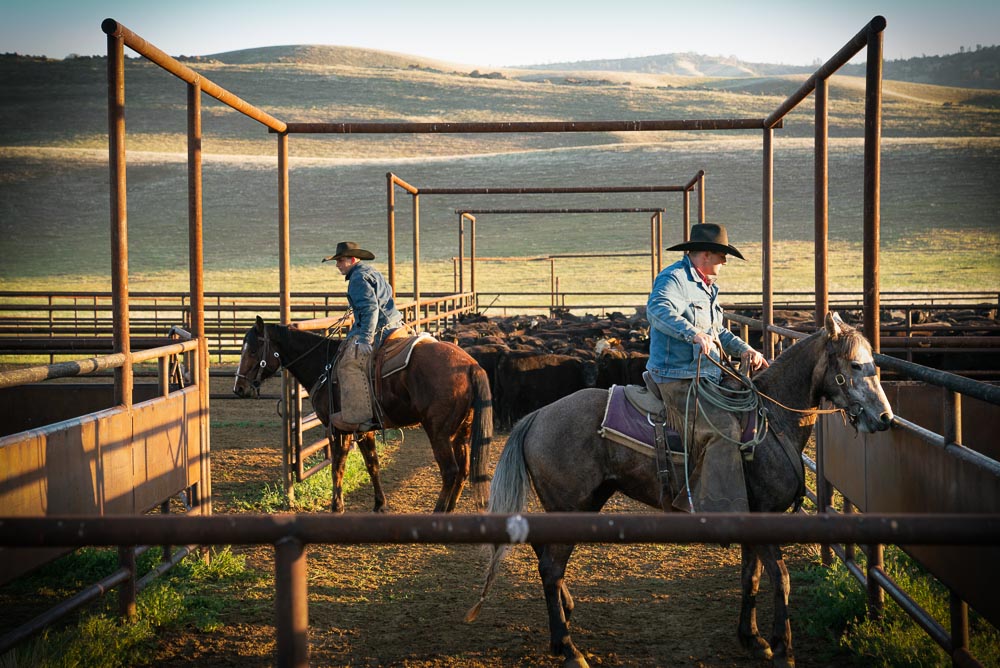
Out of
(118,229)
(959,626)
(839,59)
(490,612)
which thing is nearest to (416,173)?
(839,59)

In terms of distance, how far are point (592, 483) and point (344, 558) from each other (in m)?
2.23

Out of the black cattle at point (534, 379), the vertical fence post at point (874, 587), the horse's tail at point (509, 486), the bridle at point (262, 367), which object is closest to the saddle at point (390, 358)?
→ the bridle at point (262, 367)

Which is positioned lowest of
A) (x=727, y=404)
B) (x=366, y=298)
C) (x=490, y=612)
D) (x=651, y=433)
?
(x=490, y=612)

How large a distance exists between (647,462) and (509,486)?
692 mm

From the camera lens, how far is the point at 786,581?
4.07 metres

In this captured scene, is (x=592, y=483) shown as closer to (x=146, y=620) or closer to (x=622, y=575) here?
(x=622, y=575)

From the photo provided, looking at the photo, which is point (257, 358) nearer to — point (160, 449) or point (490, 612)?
point (160, 449)

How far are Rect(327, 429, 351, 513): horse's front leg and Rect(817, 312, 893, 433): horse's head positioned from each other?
4.08m

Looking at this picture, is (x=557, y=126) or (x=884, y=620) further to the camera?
(x=557, y=126)

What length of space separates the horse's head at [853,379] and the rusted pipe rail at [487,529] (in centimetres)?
243

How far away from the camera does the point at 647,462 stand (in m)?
4.22

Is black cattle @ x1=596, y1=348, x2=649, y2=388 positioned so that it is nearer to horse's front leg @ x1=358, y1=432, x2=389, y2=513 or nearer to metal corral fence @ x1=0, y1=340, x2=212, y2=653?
horse's front leg @ x1=358, y1=432, x2=389, y2=513

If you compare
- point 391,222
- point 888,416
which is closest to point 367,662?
point 888,416

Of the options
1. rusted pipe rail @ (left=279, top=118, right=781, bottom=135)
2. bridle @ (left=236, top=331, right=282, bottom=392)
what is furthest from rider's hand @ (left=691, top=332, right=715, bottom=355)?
bridle @ (left=236, top=331, right=282, bottom=392)
